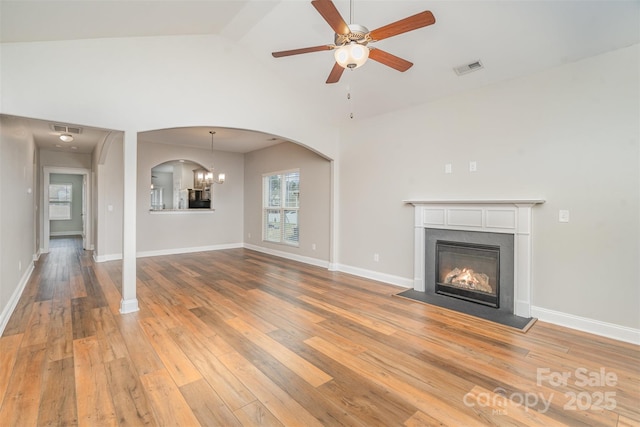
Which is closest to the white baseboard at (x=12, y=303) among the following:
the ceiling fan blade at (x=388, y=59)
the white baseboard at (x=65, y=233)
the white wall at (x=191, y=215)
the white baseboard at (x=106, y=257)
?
the white baseboard at (x=106, y=257)

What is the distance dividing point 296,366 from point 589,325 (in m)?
3.00

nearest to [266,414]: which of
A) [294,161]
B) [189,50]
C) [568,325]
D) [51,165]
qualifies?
[568,325]

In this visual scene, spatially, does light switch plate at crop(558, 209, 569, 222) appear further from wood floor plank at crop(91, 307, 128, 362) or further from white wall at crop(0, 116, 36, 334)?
white wall at crop(0, 116, 36, 334)

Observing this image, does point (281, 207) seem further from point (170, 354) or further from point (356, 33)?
point (356, 33)

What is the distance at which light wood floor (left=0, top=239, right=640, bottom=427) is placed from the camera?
187cm

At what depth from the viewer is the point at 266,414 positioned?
185 cm

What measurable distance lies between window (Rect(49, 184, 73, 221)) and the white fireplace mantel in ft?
42.9

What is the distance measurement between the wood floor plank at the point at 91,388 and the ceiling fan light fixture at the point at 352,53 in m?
2.85

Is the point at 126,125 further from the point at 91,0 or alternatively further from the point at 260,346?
the point at 260,346

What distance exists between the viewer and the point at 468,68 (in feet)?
11.8

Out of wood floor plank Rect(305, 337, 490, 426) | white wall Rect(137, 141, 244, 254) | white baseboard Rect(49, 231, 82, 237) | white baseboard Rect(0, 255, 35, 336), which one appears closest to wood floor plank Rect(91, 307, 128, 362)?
white baseboard Rect(0, 255, 35, 336)

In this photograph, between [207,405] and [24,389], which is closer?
[207,405]

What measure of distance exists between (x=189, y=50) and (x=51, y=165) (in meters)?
6.86

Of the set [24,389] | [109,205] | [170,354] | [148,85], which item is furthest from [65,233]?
[170,354]
